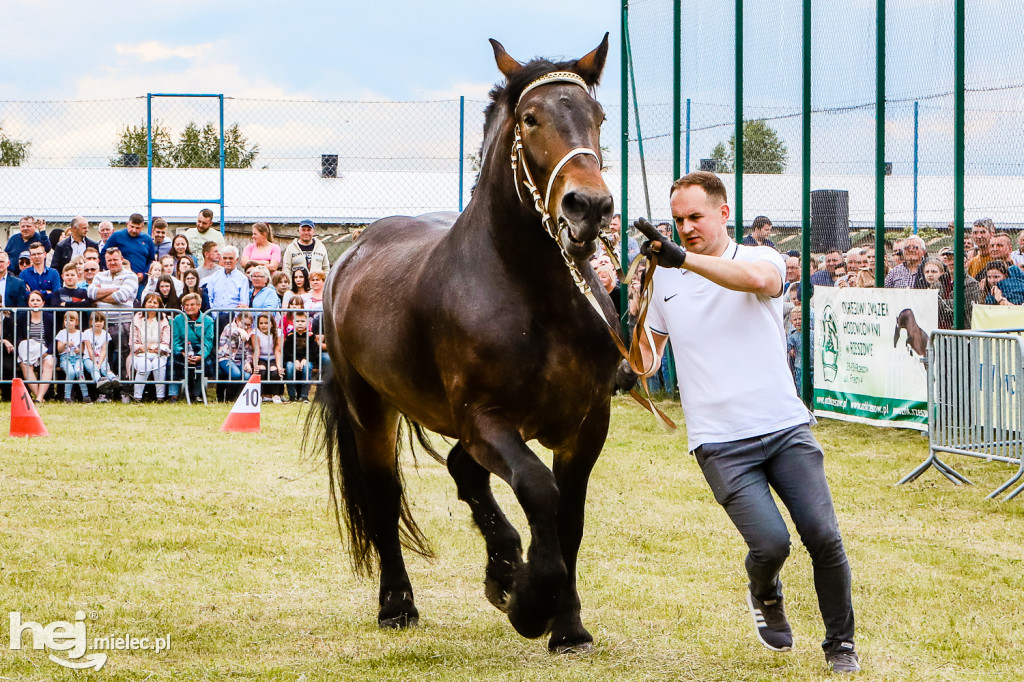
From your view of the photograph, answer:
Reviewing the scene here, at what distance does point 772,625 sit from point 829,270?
8.56 meters

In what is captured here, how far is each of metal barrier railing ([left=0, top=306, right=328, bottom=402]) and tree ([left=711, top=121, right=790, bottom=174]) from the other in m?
5.66

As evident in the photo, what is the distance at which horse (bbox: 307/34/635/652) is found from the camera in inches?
154

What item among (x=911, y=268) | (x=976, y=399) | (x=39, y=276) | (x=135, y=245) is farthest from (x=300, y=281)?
(x=976, y=399)

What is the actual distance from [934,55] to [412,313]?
8343mm

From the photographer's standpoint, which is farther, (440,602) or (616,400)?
(616,400)

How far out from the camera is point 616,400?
544 inches

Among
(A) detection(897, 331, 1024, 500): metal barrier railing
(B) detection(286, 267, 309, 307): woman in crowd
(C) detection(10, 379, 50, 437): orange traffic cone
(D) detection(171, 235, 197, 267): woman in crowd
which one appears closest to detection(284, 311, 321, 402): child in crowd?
(B) detection(286, 267, 309, 307): woman in crowd

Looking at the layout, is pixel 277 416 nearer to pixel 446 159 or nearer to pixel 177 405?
pixel 177 405

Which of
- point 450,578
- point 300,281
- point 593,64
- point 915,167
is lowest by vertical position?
point 450,578

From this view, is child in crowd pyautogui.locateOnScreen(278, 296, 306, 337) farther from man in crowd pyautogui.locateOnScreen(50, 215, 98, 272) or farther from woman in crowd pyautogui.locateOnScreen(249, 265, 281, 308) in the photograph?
man in crowd pyautogui.locateOnScreen(50, 215, 98, 272)

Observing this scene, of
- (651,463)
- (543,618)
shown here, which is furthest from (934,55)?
(543,618)

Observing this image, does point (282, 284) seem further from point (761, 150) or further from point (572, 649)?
point (572, 649)

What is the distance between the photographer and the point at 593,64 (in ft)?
13.9

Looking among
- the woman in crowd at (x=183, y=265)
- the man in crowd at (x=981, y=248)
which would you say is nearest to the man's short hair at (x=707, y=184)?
the man in crowd at (x=981, y=248)
